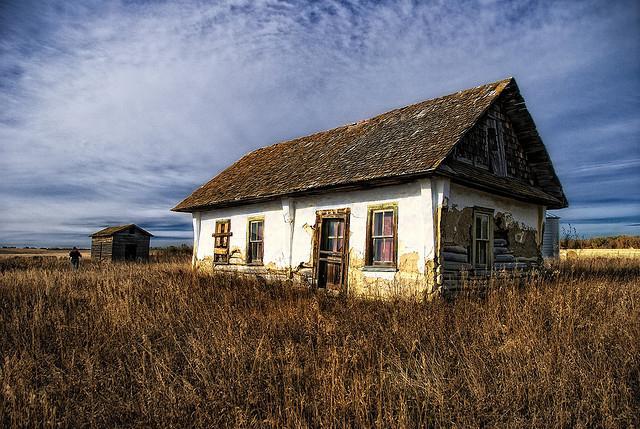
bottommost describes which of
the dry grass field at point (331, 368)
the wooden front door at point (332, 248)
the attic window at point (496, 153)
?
the dry grass field at point (331, 368)

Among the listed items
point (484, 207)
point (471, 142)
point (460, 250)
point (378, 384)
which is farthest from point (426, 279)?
point (378, 384)

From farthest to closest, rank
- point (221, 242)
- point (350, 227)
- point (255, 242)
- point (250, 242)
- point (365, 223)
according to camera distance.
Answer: point (221, 242) < point (250, 242) < point (255, 242) < point (350, 227) < point (365, 223)

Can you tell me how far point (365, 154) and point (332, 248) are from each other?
260cm

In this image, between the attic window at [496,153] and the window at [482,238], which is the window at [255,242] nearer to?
the window at [482,238]

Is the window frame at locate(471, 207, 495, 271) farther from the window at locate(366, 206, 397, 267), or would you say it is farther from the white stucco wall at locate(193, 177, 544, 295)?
the window at locate(366, 206, 397, 267)

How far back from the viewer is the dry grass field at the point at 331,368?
3473 millimetres

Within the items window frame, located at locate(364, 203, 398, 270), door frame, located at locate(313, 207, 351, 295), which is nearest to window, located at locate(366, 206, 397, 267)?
window frame, located at locate(364, 203, 398, 270)

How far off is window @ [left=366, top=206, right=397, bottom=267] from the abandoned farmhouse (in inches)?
1.0

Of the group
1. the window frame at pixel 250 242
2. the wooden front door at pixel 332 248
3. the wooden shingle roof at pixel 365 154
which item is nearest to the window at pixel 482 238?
the wooden shingle roof at pixel 365 154

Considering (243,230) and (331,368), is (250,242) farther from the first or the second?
(331,368)

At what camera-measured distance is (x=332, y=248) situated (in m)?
11.0

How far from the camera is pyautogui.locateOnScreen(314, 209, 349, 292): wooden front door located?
1047 centimetres

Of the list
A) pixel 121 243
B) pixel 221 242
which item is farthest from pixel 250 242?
pixel 121 243

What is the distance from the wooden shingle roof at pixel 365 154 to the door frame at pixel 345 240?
28.5 inches
